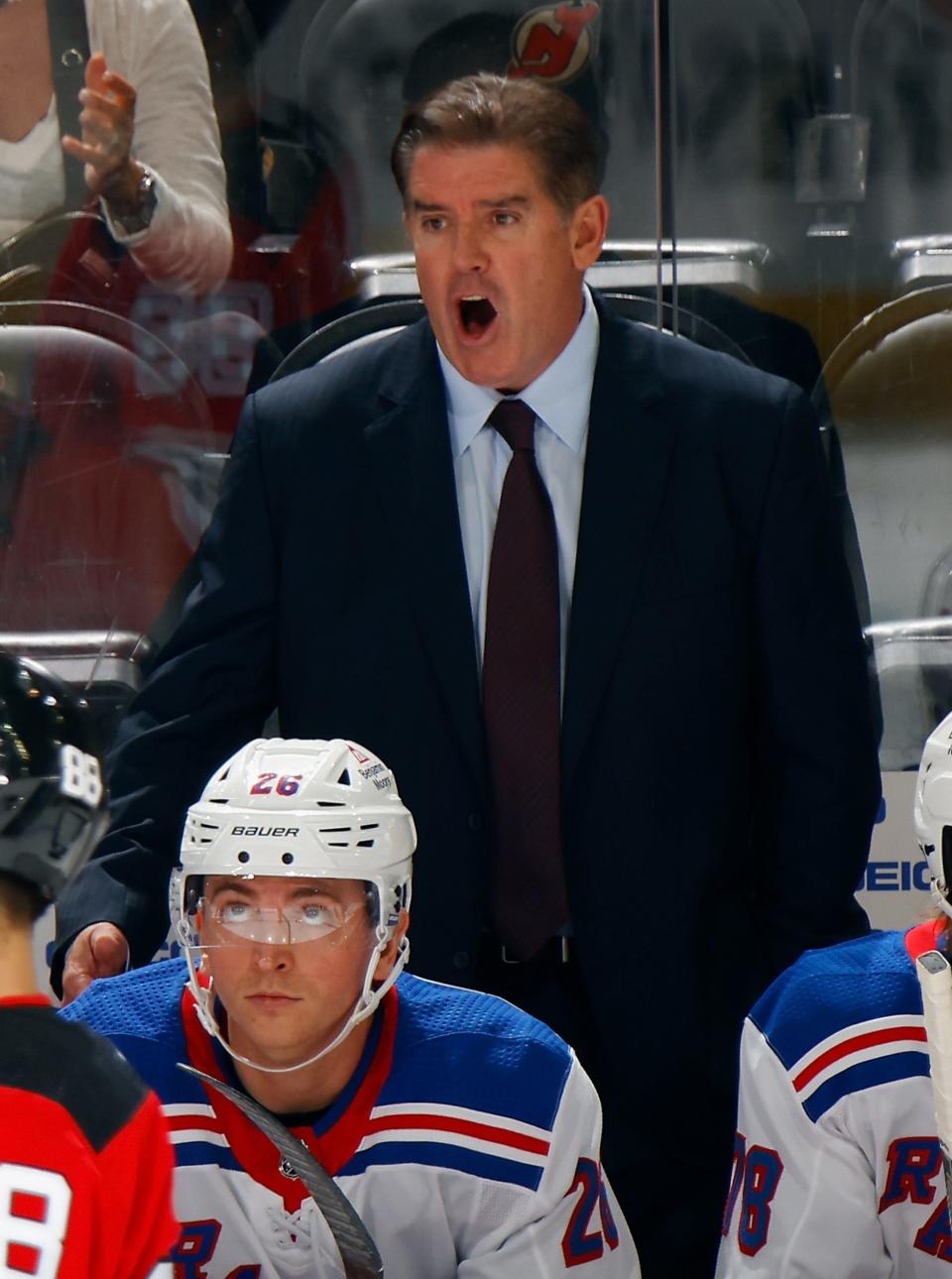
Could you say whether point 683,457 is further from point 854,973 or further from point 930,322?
point 930,322

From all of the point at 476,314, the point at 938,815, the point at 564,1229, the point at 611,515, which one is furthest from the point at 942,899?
the point at 476,314

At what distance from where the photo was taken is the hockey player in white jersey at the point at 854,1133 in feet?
7.20

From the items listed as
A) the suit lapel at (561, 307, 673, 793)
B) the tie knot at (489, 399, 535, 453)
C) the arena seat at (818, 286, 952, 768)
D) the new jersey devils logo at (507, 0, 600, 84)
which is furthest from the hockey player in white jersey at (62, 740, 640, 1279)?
the new jersey devils logo at (507, 0, 600, 84)

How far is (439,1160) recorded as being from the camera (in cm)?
222

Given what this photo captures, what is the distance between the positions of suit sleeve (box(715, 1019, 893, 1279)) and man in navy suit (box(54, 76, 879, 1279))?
45 centimetres

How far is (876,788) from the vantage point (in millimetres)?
2723

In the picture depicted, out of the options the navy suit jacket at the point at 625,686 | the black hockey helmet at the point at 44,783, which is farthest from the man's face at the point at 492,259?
the black hockey helmet at the point at 44,783

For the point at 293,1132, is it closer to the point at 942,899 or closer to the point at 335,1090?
the point at 335,1090

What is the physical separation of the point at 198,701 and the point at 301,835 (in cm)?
54

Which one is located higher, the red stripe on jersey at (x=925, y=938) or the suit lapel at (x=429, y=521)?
the suit lapel at (x=429, y=521)

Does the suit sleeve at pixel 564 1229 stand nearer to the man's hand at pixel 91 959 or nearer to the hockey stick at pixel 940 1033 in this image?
the hockey stick at pixel 940 1033

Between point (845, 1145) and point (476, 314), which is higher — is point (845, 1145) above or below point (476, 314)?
below

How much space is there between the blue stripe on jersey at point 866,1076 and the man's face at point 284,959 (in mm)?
484

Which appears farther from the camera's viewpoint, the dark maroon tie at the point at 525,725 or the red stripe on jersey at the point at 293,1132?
the dark maroon tie at the point at 525,725
